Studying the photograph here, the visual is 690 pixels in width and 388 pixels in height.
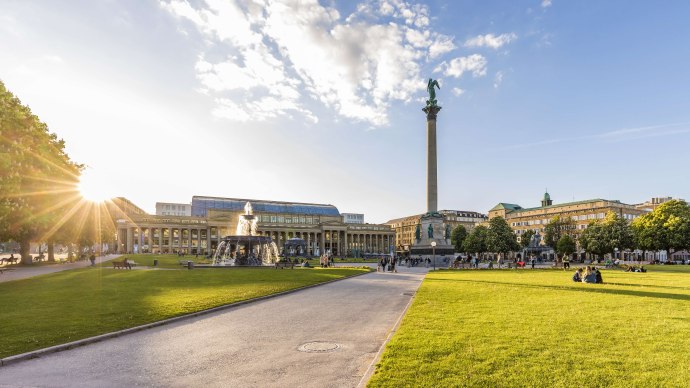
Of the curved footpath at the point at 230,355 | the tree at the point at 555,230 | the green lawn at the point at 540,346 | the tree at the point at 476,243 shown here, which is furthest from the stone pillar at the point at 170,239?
the green lawn at the point at 540,346

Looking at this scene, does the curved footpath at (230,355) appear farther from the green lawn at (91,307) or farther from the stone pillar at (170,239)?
the stone pillar at (170,239)

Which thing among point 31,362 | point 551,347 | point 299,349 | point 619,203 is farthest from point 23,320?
point 619,203

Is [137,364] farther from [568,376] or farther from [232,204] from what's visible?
[232,204]

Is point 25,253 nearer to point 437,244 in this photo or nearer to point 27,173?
point 27,173

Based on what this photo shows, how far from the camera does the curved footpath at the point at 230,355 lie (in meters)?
9.08

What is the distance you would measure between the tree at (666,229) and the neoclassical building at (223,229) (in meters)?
83.9

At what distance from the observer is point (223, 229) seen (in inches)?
6841

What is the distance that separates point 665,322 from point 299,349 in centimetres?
1216

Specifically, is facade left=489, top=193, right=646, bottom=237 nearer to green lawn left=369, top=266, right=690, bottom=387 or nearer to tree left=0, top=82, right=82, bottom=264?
green lawn left=369, top=266, right=690, bottom=387

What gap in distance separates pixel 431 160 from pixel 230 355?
58.7 metres

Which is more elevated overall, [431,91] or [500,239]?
[431,91]

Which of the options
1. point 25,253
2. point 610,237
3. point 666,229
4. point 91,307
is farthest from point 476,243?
point 91,307

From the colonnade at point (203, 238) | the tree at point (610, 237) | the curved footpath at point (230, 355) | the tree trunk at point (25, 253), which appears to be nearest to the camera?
the curved footpath at point (230, 355)

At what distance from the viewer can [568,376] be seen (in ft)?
27.0
